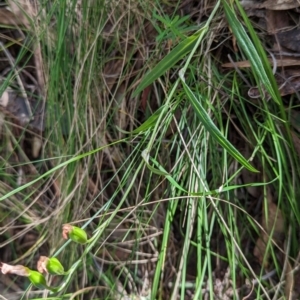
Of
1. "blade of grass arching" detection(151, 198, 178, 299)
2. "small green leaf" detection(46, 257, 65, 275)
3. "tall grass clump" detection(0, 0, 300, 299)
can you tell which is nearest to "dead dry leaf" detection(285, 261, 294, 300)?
"tall grass clump" detection(0, 0, 300, 299)

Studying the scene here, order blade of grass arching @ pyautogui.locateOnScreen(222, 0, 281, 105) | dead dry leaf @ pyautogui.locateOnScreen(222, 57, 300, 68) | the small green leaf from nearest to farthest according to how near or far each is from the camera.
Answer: the small green leaf, blade of grass arching @ pyautogui.locateOnScreen(222, 0, 281, 105), dead dry leaf @ pyautogui.locateOnScreen(222, 57, 300, 68)

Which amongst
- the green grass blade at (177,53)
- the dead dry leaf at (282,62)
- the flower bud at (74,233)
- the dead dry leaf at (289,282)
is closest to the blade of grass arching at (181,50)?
the green grass blade at (177,53)

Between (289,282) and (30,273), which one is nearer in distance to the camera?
(30,273)

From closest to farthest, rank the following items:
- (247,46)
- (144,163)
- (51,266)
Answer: (51,266), (247,46), (144,163)

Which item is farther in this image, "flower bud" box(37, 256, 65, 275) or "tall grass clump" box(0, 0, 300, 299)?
"tall grass clump" box(0, 0, 300, 299)

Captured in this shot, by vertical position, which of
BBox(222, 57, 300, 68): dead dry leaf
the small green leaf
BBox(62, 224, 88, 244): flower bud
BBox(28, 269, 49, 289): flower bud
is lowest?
BBox(28, 269, 49, 289): flower bud

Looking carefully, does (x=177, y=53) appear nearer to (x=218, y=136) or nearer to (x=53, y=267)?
(x=218, y=136)

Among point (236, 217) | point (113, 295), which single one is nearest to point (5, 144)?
point (113, 295)

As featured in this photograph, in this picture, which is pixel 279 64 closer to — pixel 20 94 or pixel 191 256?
pixel 191 256

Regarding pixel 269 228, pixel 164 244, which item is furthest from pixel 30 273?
pixel 269 228

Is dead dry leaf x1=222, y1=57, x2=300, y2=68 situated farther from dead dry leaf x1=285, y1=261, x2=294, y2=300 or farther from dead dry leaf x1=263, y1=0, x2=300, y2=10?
dead dry leaf x1=285, y1=261, x2=294, y2=300

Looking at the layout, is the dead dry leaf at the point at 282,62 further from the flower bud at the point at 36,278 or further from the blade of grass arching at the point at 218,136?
the flower bud at the point at 36,278

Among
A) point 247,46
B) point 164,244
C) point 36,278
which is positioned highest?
point 247,46
